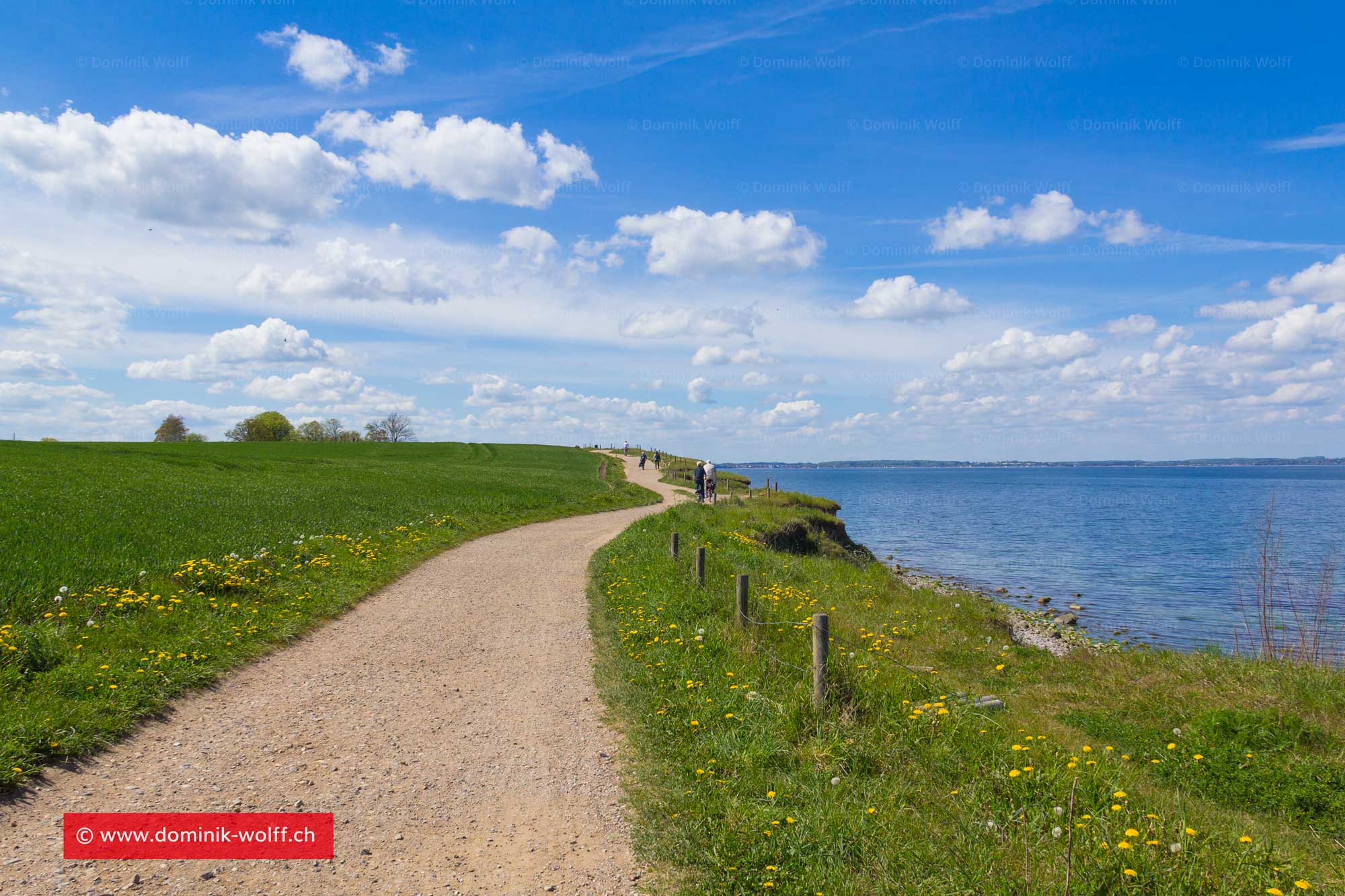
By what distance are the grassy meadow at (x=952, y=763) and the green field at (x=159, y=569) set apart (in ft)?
17.2

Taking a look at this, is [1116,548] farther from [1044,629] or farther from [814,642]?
[814,642]

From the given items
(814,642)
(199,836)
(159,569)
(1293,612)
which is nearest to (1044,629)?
(1293,612)

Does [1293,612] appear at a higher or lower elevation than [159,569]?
lower

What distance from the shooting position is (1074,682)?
11062 mm

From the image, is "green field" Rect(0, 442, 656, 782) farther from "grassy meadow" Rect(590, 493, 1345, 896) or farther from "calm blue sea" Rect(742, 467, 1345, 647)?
"calm blue sea" Rect(742, 467, 1345, 647)

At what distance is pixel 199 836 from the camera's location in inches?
222

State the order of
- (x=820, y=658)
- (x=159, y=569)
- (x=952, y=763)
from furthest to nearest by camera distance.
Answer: (x=159, y=569), (x=820, y=658), (x=952, y=763)

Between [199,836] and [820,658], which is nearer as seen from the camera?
[199,836]

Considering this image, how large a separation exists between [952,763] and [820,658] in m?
1.58

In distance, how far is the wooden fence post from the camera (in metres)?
7.51

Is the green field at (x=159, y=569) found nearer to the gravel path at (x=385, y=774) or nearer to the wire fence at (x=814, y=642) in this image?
the gravel path at (x=385, y=774)

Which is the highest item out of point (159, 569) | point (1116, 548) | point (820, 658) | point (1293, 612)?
point (159, 569)

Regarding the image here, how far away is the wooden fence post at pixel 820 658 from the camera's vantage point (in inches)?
296

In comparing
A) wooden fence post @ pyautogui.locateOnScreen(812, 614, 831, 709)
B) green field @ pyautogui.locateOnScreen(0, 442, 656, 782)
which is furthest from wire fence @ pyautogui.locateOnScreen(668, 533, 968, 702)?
green field @ pyautogui.locateOnScreen(0, 442, 656, 782)
